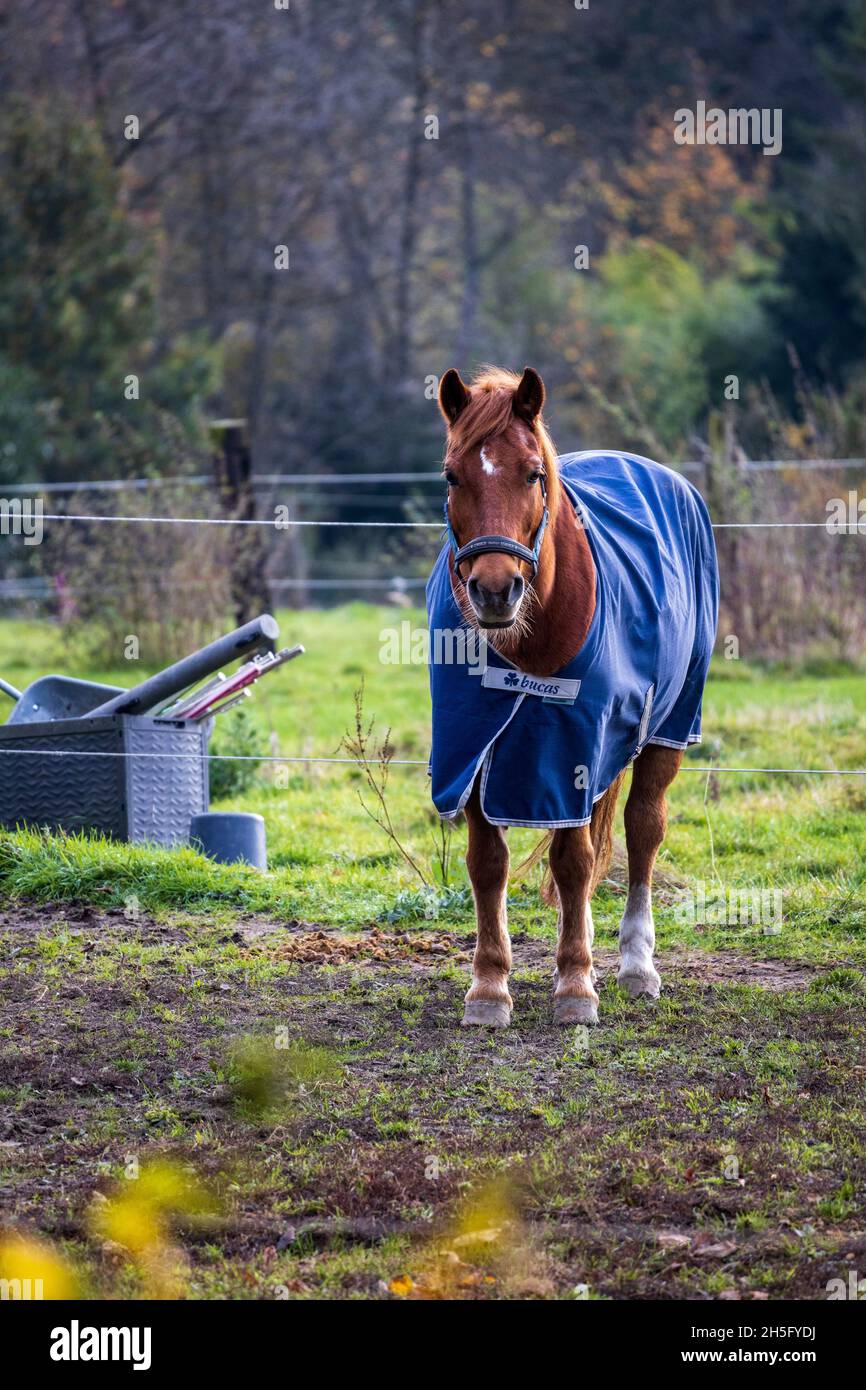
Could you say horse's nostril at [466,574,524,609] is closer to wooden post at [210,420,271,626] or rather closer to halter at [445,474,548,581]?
halter at [445,474,548,581]

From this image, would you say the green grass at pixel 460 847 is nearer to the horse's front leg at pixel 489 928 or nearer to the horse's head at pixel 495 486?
the horse's front leg at pixel 489 928

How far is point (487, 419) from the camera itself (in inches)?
162

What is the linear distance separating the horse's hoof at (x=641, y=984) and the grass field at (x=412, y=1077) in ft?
0.21

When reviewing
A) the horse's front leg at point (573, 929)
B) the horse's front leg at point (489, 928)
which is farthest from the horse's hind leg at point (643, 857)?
the horse's front leg at point (489, 928)

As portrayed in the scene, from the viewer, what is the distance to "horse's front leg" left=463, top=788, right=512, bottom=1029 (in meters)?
4.66

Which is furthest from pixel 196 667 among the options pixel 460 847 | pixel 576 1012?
pixel 576 1012

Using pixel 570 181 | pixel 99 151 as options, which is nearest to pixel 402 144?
pixel 570 181

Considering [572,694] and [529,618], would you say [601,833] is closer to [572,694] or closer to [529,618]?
[572,694]

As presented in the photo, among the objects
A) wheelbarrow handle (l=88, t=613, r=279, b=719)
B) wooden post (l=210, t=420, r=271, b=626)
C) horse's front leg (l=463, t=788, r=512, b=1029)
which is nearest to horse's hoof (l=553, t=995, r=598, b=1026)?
horse's front leg (l=463, t=788, r=512, b=1029)

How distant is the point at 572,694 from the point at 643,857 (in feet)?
3.26

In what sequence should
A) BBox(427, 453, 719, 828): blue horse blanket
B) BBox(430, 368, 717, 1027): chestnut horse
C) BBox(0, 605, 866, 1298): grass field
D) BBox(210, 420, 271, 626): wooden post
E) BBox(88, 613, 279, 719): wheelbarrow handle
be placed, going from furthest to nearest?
BBox(210, 420, 271, 626): wooden post → BBox(88, 613, 279, 719): wheelbarrow handle → BBox(427, 453, 719, 828): blue horse blanket → BBox(430, 368, 717, 1027): chestnut horse → BBox(0, 605, 866, 1298): grass field

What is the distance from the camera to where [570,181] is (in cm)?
3080

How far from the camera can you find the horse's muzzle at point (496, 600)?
12.9 feet
